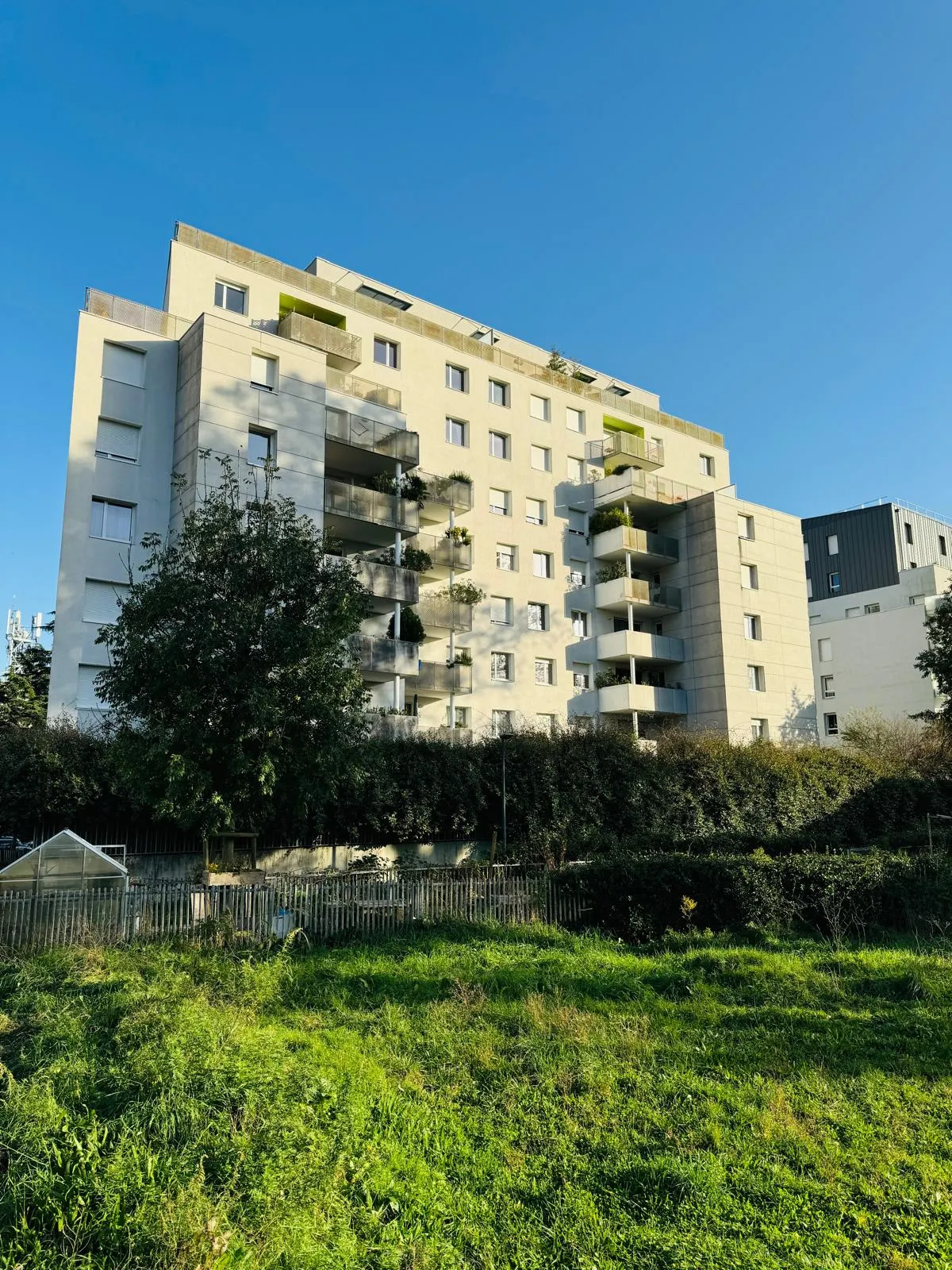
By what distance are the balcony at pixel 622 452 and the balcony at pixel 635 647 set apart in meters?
8.62

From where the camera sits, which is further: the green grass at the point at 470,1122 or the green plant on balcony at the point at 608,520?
the green plant on balcony at the point at 608,520

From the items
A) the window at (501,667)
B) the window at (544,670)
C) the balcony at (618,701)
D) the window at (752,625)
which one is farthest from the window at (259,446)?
the window at (752,625)

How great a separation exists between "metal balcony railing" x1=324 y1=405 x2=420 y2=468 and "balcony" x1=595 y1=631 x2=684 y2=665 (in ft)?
40.2

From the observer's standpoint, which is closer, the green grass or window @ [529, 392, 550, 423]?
the green grass

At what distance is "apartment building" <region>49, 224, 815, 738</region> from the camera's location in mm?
29203

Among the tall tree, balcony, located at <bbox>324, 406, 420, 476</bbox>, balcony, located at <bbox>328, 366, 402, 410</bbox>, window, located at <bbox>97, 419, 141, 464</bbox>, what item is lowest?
the tall tree

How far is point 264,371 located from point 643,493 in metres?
18.4

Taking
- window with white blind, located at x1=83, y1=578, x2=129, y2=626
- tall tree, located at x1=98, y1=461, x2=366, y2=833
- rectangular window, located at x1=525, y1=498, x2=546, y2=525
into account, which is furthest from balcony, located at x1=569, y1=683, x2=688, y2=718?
tall tree, located at x1=98, y1=461, x2=366, y2=833

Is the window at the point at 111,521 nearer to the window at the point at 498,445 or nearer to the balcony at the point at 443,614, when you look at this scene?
the balcony at the point at 443,614

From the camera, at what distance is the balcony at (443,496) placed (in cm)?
3512

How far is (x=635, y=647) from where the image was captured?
3962cm

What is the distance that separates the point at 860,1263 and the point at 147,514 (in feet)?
93.4

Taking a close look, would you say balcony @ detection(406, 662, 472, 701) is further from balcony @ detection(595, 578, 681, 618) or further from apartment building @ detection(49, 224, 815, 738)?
balcony @ detection(595, 578, 681, 618)

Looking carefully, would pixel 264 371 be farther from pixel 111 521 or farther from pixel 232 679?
pixel 232 679
